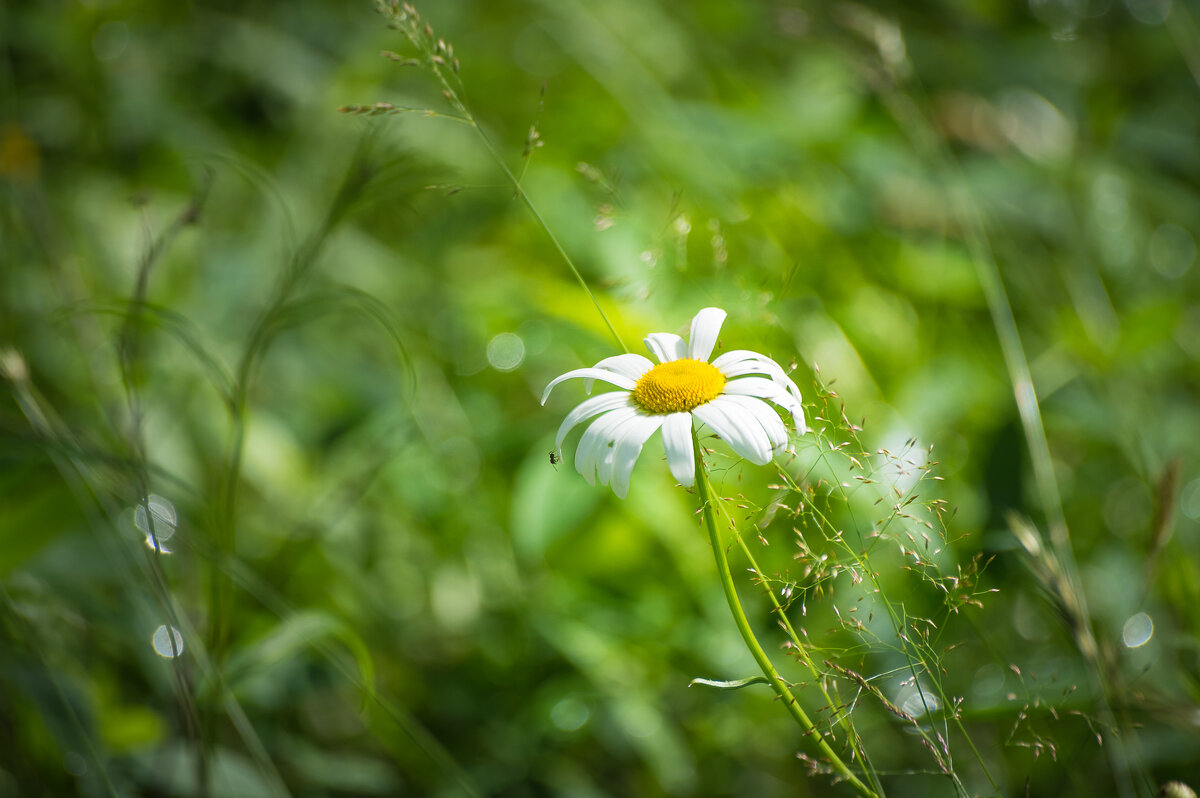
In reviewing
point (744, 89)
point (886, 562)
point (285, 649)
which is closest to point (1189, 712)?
point (886, 562)

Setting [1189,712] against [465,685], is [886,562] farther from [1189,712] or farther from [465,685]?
[465,685]

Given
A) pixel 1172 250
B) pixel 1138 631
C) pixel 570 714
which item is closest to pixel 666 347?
pixel 570 714

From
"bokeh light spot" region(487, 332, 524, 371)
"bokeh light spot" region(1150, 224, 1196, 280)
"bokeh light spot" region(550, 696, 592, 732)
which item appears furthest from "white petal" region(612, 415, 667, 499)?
"bokeh light spot" region(1150, 224, 1196, 280)

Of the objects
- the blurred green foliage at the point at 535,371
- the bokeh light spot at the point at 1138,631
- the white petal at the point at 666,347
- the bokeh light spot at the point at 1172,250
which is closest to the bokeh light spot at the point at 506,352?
the blurred green foliage at the point at 535,371

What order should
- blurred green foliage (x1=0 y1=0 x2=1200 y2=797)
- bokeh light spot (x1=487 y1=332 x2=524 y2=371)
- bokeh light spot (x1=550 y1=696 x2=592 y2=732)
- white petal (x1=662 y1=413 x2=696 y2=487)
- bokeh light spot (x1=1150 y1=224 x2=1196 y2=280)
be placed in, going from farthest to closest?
bokeh light spot (x1=1150 y1=224 x2=1196 y2=280)
bokeh light spot (x1=487 y1=332 x2=524 y2=371)
bokeh light spot (x1=550 y1=696 x2=592 y2=732)
blurred green foliage (x1=0 y1=0 x2=1200 y2=797)
white petal (x1=662 y1=413 x2=696 y2=487)

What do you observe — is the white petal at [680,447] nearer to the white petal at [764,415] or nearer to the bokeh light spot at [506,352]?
the white petal at [764,415]

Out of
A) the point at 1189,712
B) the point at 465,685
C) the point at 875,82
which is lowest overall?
the point at 1189,712

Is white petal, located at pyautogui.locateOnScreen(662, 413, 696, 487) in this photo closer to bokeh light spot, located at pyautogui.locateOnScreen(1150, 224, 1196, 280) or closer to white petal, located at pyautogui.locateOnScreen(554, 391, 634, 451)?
white petal, located at pyautogui.locateOnScreen(554, 391, 634, 451)
